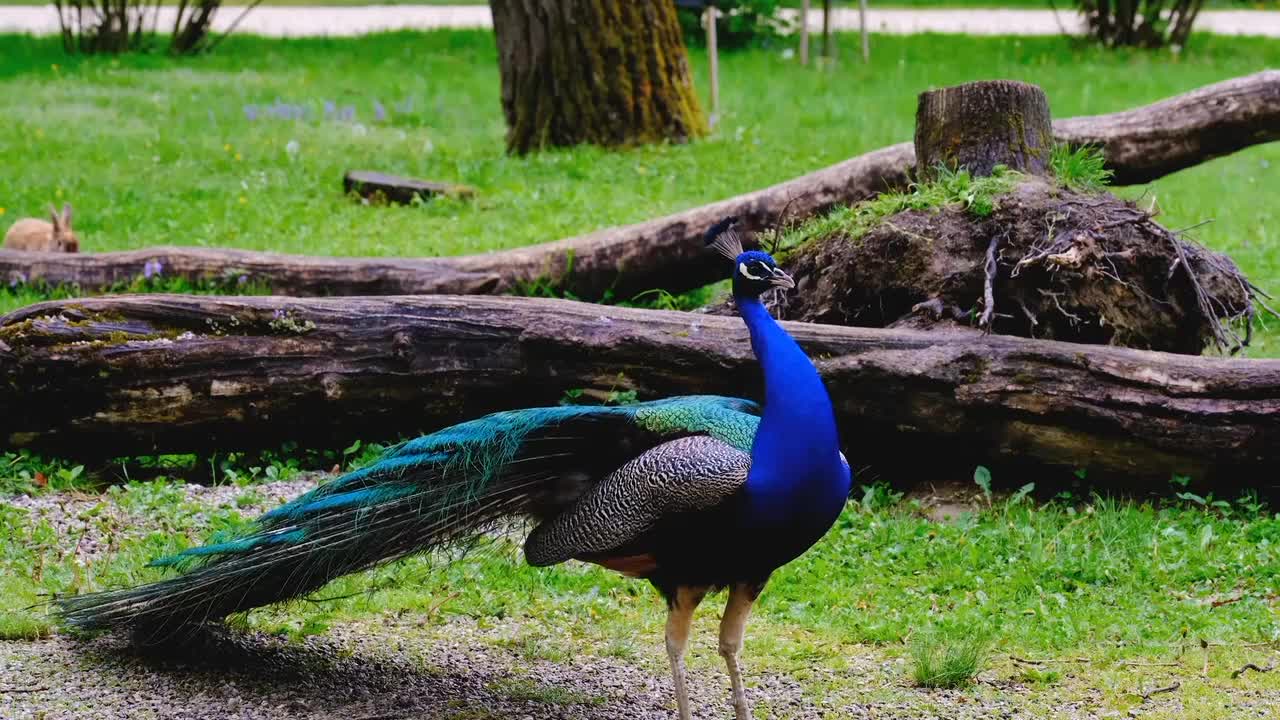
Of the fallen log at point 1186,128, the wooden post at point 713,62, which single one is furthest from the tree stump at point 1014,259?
the wooden post at point 713,62

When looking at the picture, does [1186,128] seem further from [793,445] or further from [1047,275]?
[793,445]

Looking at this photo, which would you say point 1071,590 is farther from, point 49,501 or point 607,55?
point 607,55

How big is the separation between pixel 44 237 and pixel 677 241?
3.96 m

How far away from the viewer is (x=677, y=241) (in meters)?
7.79

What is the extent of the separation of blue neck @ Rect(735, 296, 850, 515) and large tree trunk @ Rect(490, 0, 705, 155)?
8208 millimetres

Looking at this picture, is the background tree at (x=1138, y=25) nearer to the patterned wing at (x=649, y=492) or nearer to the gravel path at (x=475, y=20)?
the gravel path at (x=475, y=20)

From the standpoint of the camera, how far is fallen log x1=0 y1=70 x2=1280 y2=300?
7.66 metres

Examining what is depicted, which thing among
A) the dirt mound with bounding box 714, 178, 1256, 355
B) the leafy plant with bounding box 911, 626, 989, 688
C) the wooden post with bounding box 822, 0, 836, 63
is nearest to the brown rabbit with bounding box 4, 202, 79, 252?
the dirt mound with bounding box 714, 178, 1256, 355

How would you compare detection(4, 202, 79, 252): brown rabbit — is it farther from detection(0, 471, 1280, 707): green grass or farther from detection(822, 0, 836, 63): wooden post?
detection(822, 0, 836, 63): wooden post

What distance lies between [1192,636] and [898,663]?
0.97 metres

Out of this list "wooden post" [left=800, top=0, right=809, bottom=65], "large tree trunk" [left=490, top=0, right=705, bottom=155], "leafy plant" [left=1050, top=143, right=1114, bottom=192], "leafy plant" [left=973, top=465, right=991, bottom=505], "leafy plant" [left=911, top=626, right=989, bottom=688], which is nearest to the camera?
"leafy plant" [left=911, top=626, right=989, bottom=688]

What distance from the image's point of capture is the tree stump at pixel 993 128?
671cm

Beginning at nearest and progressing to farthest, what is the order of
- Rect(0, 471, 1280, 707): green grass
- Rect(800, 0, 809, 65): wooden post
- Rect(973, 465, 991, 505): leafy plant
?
Rect(0, 471, 1280, 707): green grass, Rect(973, 465, 991, 505): leafy plant, Rect(800, 0, 809, 65): wooden post

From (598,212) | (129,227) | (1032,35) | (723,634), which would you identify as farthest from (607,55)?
(1032,35)
